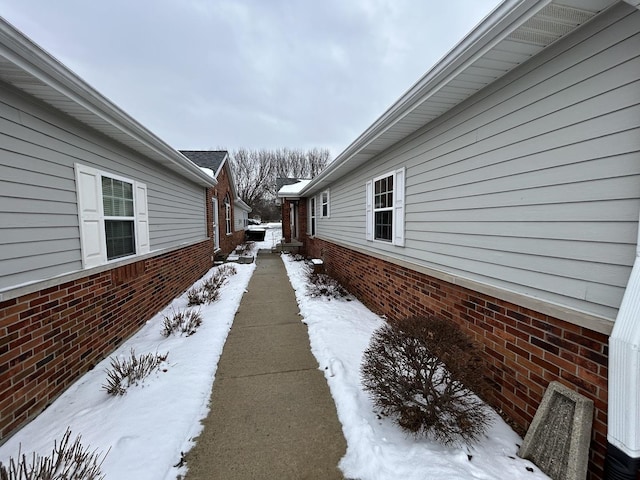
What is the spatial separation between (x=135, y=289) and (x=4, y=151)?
2.64 metres

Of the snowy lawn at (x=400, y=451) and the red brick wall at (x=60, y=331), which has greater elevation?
the red brick wall at (x=60, y=331)

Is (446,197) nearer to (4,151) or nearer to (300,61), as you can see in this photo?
(4,151)

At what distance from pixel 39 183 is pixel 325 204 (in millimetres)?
7907

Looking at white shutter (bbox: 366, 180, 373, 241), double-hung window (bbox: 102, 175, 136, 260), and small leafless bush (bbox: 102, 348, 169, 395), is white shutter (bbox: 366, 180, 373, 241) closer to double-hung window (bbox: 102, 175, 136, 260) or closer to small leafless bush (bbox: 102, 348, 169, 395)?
small leafless bush (bbox: 102, 348, 169, 395)

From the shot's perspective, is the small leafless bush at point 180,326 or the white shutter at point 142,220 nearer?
the small leafless bush at point 180,326

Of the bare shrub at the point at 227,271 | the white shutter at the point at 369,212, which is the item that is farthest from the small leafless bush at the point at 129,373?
the bare shrub at the point at 227,271

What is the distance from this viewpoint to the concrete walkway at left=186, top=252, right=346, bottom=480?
1986 millimetres

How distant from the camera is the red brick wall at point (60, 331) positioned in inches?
91.0

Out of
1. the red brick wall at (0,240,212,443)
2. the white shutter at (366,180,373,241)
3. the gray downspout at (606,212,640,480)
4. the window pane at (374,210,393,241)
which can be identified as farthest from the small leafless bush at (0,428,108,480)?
the white shutter at (366,180,373,241)

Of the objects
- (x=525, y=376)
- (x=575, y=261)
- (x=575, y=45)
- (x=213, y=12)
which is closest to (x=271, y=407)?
(x=525, y=376)

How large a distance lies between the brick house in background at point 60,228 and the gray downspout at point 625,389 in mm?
4274

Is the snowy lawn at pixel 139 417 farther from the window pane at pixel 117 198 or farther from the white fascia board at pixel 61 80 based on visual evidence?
the white fascia board at pixel 61 80

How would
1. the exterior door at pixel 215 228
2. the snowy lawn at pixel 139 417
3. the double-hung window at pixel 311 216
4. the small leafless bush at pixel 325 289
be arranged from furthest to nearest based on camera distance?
the double-hung window at pixel 311 216, the exterior door at pixel 215 228, the small leafless bush at pixel 325 289, the snowy lawn at pixel 139 417

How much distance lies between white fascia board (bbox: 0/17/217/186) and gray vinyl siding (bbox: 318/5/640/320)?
391 centimetres
